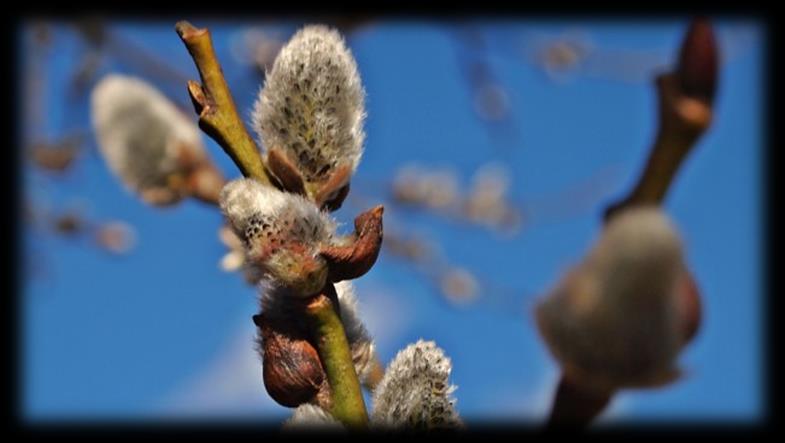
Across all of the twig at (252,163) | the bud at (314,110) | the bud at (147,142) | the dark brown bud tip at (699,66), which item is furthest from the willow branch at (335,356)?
the bud at (147,142)

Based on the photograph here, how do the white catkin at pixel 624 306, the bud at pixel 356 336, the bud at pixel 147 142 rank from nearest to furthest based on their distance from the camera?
the white catkin at pixel 624 306 < the bud at pixel 356 336 < the bud at pixel 147 142

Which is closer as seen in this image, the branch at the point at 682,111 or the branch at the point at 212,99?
the branch at the point at 682,111

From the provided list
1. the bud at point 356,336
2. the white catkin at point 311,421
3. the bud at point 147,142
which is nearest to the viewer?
the white catkin at point 311,421

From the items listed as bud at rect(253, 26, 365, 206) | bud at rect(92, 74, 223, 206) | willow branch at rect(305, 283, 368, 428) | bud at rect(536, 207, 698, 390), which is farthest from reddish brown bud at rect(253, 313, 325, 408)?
bud at rect(92, 74, 223, 206)

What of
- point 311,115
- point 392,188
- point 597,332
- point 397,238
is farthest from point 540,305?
point 392,188

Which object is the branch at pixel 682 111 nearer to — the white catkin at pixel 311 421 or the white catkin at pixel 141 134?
the white catkin at pixel 311 421

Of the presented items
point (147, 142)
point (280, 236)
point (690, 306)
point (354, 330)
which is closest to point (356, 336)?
point (354, 330)
